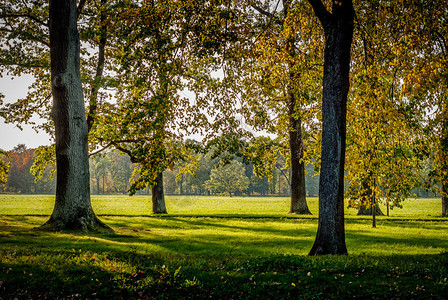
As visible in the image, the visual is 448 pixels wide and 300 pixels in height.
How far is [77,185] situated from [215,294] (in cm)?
831

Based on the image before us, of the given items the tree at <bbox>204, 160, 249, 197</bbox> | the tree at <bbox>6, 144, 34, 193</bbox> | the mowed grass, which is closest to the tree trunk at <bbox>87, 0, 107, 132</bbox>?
the mowed grass

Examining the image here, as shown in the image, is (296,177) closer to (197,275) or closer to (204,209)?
(204,209)

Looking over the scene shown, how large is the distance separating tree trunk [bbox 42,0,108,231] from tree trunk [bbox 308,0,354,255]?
8.35 meters

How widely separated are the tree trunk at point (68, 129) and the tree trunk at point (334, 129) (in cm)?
835

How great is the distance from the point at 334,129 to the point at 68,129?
30.9 ft

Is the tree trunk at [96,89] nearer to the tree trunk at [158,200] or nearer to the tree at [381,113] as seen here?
the tree trunk at [158,200]

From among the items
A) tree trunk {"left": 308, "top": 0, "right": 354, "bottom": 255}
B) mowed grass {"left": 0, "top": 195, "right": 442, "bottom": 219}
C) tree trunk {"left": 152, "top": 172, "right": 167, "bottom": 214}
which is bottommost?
mowed grass {"left": 0, "top": 195, "right": 442, "bottom": 219}

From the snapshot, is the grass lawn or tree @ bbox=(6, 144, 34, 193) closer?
the grass lawn

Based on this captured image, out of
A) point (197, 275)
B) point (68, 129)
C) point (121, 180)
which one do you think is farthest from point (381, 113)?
point (121, 180)

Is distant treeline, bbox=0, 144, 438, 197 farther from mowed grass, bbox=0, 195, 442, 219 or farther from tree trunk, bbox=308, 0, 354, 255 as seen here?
tree trunk, bbox=308, 0, 354, 255

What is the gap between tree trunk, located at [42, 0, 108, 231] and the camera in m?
12.1

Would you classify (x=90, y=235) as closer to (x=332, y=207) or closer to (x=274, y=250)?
(x=274, y=250)

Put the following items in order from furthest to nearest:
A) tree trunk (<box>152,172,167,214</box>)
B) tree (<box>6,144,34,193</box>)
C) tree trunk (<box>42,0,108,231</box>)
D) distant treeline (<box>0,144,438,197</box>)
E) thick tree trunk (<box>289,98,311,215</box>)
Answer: distant treeline (<box>0,144,438,197</box>), tree (<box>6,144,34,193</box>), tree trunk (<box>152,172,167,214</box>), thick tree trunk (<box>289,98,311,215</box>), tree trunk (<box>42,0,108,231</box>)

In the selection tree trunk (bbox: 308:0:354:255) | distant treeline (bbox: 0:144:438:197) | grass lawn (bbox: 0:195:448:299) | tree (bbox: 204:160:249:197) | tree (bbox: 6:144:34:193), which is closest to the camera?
grass lawn (bbox: 0:195:448:299)
